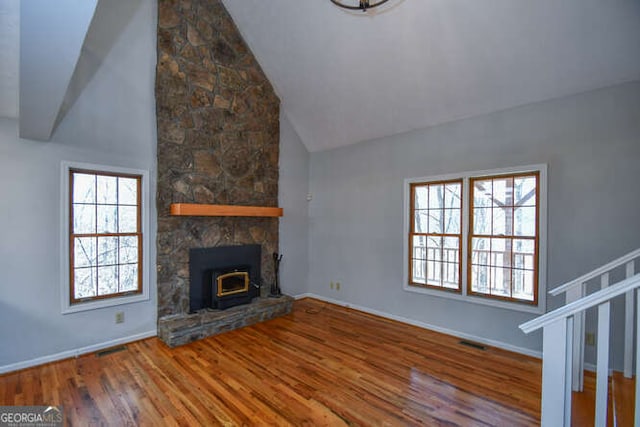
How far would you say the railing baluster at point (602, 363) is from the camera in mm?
1380

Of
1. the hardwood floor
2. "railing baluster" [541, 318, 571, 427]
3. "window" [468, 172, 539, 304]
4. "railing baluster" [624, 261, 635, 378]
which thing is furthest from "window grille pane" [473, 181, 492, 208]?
"railing baluster" [541, 318, 571, 427]

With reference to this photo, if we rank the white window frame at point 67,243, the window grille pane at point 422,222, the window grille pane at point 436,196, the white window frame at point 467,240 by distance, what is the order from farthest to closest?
1. the window grille pane at point 422,222
2. the window grille pane at point 436,196
3. the white window frame at point 467,240
4. the white window frame at point 67,243

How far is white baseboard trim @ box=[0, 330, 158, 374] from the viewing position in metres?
2.97

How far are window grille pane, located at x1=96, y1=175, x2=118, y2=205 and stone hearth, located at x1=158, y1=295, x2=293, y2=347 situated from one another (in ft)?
5.28

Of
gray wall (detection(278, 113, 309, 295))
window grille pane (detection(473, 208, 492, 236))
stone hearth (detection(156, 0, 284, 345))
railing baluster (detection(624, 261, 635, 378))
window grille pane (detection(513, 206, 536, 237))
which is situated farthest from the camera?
gray wall (detection(278, 113, 309, 295))

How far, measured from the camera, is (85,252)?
11.3 feet

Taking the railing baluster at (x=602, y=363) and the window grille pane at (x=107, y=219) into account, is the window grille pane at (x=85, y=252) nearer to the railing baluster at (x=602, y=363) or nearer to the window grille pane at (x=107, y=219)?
the window grille pane at (x=107, y=219)

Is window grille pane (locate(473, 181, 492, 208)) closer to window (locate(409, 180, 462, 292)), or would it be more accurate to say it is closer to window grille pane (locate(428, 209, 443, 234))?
window (locate(409, 180, 462, 292))

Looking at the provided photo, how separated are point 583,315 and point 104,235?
4.80 metres

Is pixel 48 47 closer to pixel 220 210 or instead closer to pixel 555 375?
pixel 220 210

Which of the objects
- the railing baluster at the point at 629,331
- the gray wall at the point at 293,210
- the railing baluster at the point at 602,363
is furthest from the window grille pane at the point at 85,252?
the railing baluster at the point at 629,331

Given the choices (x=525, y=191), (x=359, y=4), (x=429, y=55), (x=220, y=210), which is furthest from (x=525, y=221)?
(x=220, y=210)

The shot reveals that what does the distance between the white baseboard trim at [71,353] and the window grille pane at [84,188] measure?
165 centimetres

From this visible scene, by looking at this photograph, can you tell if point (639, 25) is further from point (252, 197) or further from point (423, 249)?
point (252, 197)
